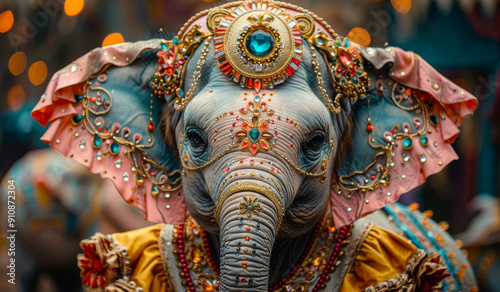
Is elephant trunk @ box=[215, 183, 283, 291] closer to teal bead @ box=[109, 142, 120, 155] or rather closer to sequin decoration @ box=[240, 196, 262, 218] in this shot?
sequin decoration @ box=[240, 196, 262, 218]

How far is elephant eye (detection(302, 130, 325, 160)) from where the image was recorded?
2.85 m

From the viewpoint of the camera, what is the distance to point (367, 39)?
20.1 feet

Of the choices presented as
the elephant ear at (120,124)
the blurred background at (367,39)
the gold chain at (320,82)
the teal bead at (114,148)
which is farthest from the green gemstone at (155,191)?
the blurred background at (367,39)

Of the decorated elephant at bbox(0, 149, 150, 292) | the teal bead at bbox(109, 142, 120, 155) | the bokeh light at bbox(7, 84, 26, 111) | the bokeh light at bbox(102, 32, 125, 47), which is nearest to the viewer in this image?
the teal bead at bbox(109, 142, 120, 155)

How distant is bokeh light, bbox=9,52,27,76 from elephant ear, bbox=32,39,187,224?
3.67 m

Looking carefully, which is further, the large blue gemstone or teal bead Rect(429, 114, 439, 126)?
teal bead Rect(429, 114, 439, 126)

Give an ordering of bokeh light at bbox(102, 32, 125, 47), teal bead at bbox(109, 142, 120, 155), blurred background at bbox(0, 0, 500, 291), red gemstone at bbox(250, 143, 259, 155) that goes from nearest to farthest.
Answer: red gemstone at bbox(250, 143, 259, 155), teal bead at bbox(109, 142, 120, 155), blurred background at bbox(0, 0, 500, 291), bokeh light at bbox(102, 32, 125, 47)

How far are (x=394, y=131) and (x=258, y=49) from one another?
0.65 m

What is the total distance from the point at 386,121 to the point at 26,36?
4.05 meters

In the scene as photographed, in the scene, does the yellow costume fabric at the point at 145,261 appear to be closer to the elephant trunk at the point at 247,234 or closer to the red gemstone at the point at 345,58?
the elephant trunk at the point at 247,234

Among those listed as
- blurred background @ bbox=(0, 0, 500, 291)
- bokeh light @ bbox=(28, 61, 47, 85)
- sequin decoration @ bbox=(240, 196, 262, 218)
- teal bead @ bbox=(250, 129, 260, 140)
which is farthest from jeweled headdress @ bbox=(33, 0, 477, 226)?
bokeh light @ bbox=(28, 61, 47, 85)

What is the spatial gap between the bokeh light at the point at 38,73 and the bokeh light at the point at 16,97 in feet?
0.36

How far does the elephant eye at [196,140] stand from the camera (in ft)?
9.37

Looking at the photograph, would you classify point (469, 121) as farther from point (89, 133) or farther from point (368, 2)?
point (89, 133)
